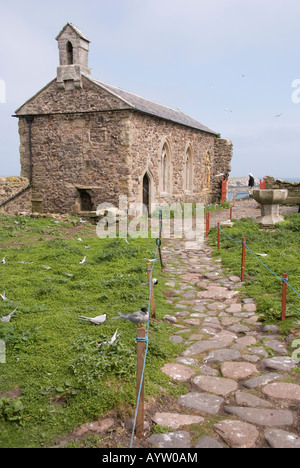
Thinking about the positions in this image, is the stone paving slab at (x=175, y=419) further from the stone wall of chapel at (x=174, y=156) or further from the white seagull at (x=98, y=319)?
the stone wall of chapel at (x=174, y=156)

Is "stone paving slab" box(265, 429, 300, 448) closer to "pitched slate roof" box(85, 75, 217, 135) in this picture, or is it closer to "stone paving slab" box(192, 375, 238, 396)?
"stone paving slab" box(192, 375, 238, 396)

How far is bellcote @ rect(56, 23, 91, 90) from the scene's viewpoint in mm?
16812

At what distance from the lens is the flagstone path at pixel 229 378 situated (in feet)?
11.2

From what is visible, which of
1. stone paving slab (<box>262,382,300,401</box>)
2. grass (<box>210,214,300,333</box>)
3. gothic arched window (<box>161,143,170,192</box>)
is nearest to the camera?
stone paving slab (<box>262,382,300,401</box>)

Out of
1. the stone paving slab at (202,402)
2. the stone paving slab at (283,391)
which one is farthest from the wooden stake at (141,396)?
the stone paving slab at (283,391)

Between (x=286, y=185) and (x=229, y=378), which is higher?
(x=286, y=185)

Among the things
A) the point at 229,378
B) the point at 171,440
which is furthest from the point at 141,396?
the point at 229,378

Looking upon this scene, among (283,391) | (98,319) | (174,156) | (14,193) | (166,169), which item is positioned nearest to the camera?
(283,391)

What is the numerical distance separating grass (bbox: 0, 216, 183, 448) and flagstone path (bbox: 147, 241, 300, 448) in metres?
0.31

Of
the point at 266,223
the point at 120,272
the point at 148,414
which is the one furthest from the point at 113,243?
the point at 148,414

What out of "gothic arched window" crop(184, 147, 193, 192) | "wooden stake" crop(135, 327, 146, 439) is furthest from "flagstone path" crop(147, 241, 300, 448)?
"gothic arched window" crop(184, 147, 193, 192)

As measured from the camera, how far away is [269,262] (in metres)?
9.12

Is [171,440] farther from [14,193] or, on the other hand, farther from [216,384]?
[14,193]

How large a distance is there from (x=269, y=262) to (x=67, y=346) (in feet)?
19.4
